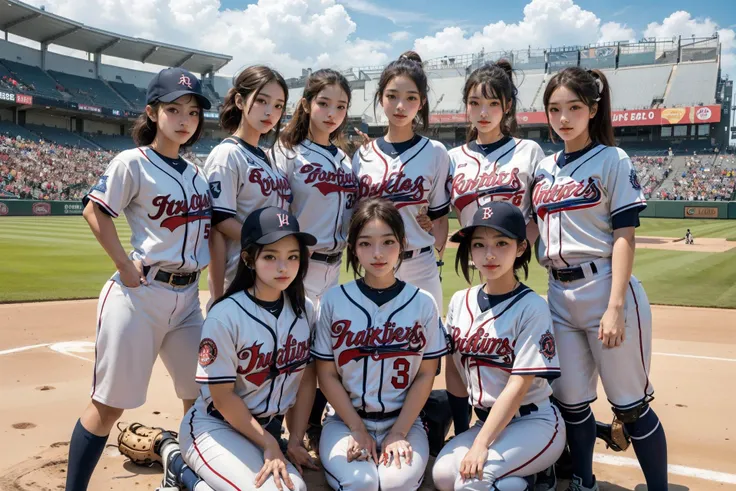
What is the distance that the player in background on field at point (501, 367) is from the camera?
2.56 m

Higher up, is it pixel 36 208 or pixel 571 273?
pixel 571 273

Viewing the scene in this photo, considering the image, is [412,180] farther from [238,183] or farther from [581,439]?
[581,439]

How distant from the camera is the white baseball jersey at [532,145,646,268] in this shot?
281 cm

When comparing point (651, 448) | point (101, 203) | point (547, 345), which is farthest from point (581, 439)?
point (101, 203)

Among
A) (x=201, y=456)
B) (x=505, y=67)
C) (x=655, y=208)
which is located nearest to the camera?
(x=201, y=456)

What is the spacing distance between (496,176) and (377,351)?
127 cm

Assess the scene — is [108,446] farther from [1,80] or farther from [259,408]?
[1,80]

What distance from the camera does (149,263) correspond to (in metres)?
2.78

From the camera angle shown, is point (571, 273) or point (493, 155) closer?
point (571, 273)

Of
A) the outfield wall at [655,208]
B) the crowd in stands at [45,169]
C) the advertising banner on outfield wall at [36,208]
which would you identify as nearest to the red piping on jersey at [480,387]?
the advertising banner on outfield wall at [36,208]

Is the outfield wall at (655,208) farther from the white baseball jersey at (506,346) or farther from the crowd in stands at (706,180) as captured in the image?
the white baseball jersey at (506,346)

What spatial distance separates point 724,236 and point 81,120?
42316 mm

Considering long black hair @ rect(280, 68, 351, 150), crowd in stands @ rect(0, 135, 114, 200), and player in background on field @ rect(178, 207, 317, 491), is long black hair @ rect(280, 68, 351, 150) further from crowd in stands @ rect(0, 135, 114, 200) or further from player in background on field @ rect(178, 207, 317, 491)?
crowd in stands @ rect(0, 135, 114, 200)

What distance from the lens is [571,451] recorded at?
114 inches
